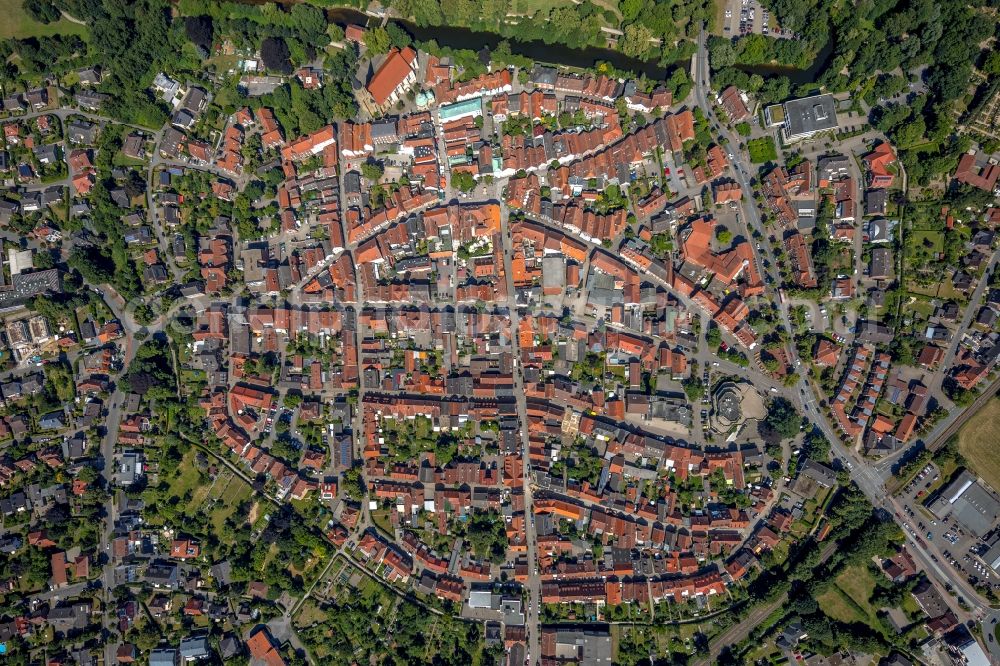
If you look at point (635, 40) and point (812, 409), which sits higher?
point (635, 40)

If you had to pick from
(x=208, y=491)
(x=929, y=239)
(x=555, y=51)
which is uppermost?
(x=555, y=51)

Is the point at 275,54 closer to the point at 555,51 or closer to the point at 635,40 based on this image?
the point at 555,51

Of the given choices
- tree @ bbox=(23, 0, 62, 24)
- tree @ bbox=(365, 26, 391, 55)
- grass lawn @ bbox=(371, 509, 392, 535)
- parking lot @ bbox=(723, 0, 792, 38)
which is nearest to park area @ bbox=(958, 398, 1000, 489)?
parking lot @ bbox=(723, 0, 792, 38)

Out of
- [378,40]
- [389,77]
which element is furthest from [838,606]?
[378,40]

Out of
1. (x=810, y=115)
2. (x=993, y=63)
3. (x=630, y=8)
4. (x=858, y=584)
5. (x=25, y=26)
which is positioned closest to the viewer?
(x=858, y=584)

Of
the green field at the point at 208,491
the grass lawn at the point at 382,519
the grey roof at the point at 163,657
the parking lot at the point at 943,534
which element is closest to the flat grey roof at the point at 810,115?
the parking lot at the point at 943,534

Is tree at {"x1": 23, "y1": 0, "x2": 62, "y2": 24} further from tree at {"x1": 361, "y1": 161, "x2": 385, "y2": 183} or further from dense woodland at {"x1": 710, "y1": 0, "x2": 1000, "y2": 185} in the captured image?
dense woodland at {"x1": 710, "y1": 0, "x2": 1000, "y2": 185}

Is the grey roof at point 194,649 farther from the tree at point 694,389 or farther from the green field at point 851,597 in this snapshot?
the green field at point 851,597
